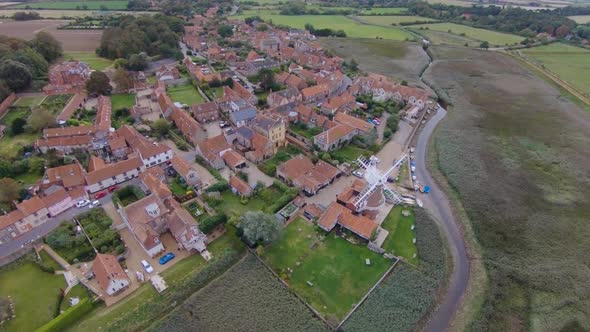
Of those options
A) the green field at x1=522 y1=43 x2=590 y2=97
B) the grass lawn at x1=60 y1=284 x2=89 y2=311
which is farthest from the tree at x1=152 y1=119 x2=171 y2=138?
the green field at x1=522 y1=43 x2=590 y2=97

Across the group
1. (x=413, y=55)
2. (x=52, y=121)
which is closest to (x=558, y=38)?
(x=413, y=55)

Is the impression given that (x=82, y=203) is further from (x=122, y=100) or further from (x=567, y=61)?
(x=567, y=61)

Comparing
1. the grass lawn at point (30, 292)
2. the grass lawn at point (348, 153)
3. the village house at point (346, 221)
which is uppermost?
the grass lawn at point (348, 153)

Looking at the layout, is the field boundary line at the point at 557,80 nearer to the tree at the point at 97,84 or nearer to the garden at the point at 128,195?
the garden at the point at 128,195

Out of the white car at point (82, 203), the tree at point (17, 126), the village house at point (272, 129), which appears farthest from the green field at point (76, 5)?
the white car at point (82, 203)

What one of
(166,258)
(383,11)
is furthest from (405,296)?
(383,11)

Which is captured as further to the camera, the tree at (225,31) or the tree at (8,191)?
the tree at (225,31)

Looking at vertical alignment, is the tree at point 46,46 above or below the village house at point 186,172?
above
